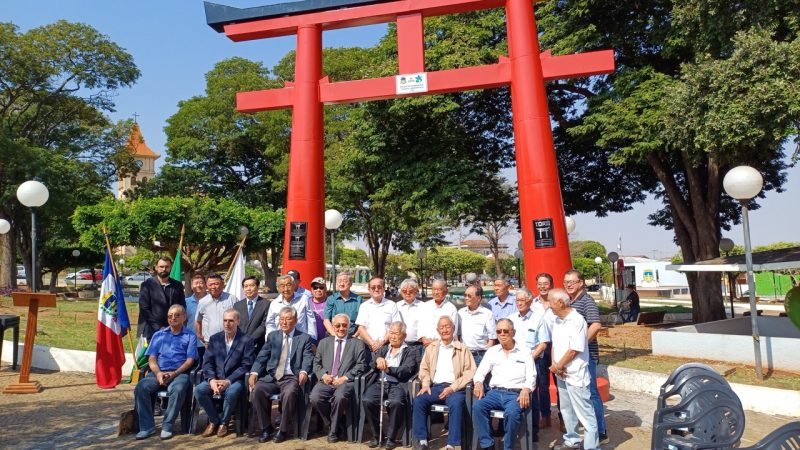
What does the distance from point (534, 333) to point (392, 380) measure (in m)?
1.53

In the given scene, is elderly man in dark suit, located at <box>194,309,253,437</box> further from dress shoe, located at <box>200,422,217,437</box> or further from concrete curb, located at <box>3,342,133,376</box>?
concrete curb, located at <box>3,342,133,376</box>

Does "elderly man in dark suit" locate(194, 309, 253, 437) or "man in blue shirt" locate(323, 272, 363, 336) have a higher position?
"man in blue shirt" locate(323, 272, 363, 336)

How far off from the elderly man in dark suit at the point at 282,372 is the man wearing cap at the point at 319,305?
2.09ft

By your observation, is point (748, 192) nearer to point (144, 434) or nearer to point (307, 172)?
point (307, 172)

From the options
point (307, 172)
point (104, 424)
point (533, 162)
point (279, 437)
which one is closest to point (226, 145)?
point (307, 172)

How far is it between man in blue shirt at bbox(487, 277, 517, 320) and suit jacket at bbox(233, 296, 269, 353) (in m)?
2.68

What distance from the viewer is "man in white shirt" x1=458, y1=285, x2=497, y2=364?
6.05 m

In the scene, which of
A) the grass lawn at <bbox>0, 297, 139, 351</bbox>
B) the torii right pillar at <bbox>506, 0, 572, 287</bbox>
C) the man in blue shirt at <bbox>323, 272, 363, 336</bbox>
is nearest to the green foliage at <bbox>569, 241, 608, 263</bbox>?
the grass lawn at <bbox>0, 297, 139, 351</bbox>

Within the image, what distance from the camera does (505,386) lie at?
526 centimetres

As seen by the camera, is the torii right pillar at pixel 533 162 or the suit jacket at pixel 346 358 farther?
the torii right pillar at pixel 533 162

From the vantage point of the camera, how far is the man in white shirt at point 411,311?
20.8 feet

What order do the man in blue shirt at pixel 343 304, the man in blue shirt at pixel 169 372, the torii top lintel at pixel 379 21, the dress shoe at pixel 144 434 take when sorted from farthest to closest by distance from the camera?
the torii top lintel at pixel 379 21, the man in blue shirt at pixel 343 304, the man in blue shirt at pixel 169 372, the dress shoe at pixel 144 434

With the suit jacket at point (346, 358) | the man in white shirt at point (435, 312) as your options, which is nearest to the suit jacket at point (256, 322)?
the suit jacket at point (346, 358)

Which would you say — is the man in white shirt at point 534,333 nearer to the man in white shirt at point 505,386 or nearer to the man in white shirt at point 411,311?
the man in white shirt at point 505,386
